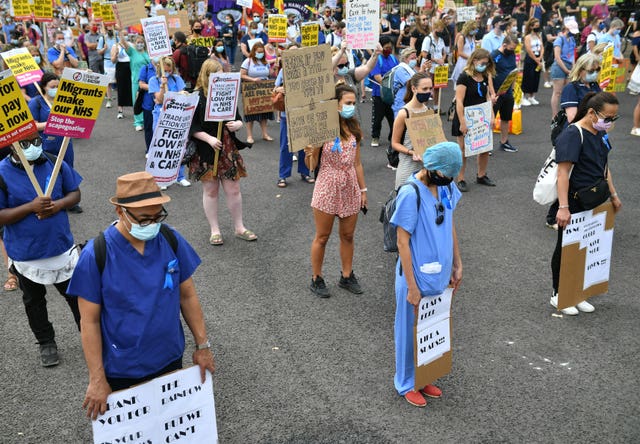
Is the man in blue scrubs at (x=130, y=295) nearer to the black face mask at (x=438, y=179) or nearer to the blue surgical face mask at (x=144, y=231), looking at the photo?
the blue surgical face mask at (x=144, y=231)

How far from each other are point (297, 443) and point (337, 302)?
2.00m

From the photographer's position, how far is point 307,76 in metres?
5.20

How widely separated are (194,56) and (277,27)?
1.68 m

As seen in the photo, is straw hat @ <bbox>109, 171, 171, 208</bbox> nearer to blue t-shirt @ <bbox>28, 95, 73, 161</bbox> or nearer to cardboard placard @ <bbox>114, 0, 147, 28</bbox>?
blue t-shirt @ <bbox>28, 95, 73, 161</bbox>

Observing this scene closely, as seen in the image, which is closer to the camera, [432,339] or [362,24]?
[432,339]

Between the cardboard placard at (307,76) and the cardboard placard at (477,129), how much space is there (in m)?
3.81

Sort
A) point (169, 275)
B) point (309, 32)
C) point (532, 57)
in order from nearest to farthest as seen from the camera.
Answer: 1. point (169, 275)
2. point (309, 32)
3. point (532, 57)

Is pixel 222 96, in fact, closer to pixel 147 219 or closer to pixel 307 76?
pixel 307 76

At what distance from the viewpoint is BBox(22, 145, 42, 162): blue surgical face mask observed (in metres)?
4.47

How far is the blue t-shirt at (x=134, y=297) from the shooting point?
9.87 ft

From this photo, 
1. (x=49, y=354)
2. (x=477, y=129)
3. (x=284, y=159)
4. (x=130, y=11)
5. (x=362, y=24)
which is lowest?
(x=49, y=354)

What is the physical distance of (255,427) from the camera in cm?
409

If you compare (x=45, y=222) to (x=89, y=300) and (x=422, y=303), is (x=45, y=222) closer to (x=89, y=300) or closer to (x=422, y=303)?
(x=89, y=300)

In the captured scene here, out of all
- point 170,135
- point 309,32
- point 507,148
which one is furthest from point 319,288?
point 507,148
